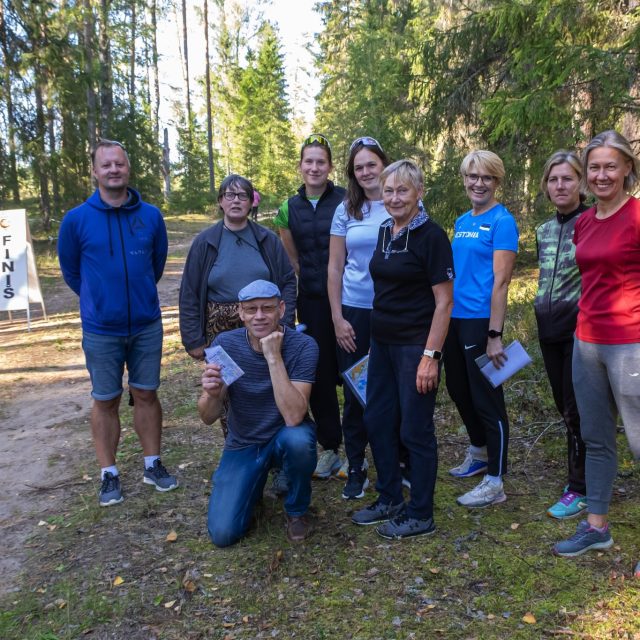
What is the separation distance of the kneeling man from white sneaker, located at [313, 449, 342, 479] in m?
0.71

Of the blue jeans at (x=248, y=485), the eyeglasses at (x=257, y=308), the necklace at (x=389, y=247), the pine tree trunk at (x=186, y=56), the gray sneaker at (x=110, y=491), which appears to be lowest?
the gray sneaker at (x=110, y=491)

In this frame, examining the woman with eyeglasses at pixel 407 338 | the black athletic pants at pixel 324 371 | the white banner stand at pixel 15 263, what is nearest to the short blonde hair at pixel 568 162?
Answer: the woman with eyeglasses at pixel 407 338

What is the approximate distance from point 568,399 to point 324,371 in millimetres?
1574

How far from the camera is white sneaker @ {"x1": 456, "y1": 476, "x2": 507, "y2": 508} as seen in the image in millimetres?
3719

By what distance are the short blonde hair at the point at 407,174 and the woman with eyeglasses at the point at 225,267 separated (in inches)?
40.4

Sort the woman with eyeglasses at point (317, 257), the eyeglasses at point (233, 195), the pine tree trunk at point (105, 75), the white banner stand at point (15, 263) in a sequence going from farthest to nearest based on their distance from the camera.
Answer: the pine tree trunk at point (105, 75)
the white banner stand at point (15, 263)
the woman with eyeglasses at point (317, 257)
the eyeglasses at point (233, 195)

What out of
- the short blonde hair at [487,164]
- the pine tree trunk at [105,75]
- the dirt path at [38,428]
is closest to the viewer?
the short blonde hair at [487,164]

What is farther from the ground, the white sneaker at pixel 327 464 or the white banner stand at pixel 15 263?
the white banner stand at pixel 15 263

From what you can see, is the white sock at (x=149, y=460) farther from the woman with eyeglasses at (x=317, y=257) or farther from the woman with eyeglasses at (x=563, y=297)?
the woman with eyeglasses at (x=563, y=297)

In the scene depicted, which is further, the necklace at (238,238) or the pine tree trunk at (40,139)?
the pine tree trunk at (40,139)

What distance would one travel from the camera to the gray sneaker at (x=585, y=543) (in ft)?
10.2

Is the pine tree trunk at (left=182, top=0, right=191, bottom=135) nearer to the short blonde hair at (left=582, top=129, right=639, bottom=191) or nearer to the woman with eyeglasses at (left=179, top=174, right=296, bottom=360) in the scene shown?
the woman with eyeglasses at (left=179, top=174, right=296, bottom=360)

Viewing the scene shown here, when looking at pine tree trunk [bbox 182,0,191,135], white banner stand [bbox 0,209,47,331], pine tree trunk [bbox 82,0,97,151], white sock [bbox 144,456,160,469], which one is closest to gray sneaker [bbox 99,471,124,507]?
white sock [bbox 144,456,160,469]

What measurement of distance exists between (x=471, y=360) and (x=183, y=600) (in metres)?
2.07
